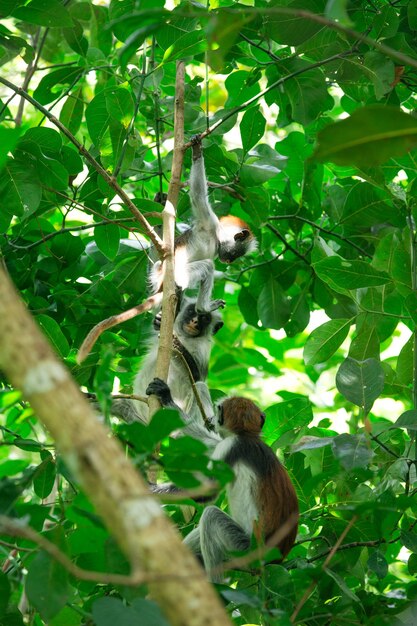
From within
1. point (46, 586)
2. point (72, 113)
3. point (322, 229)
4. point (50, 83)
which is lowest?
point (322, 229)

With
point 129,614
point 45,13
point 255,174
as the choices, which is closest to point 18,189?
point 45,13

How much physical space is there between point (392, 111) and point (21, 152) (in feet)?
9.02

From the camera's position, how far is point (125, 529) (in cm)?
158

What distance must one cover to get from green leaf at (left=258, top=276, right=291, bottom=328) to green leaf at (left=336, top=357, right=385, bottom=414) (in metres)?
1.89

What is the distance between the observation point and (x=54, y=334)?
14.5 ft

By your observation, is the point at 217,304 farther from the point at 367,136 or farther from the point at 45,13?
the point at 367,136

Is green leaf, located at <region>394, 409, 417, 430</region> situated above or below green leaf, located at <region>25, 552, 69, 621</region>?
below

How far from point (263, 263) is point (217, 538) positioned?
216cm

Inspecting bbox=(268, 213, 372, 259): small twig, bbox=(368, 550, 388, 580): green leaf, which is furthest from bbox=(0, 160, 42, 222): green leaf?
bbox=(368, 550, 388, 580): green leaf

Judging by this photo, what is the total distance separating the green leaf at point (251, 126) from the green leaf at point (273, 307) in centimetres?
119

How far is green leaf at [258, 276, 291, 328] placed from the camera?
588 centimetres

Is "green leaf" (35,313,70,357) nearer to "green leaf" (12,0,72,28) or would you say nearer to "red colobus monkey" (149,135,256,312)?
"green leaf" (12,0,72,28)

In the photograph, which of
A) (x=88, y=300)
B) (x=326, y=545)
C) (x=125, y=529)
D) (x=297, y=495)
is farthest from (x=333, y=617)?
(x=88, y=300)

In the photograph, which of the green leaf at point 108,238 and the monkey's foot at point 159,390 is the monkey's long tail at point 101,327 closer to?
the monkey's foot at point 159,390
